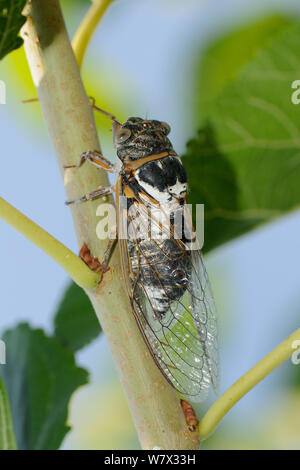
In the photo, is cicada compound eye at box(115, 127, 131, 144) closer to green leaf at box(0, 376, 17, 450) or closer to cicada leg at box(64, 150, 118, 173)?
cicada leg at box(64, 150, 118, 173)

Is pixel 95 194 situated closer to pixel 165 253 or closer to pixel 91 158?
pixel 91 158

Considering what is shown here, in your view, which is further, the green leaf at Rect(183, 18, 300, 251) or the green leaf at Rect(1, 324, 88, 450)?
the green leaf at Rect(1, 324, 88, 450)

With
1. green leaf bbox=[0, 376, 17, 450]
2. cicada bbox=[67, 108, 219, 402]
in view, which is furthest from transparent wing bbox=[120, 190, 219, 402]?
green leaf bbox=[0, 376, 17, 450]

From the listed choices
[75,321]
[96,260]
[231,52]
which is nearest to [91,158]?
[96,260]

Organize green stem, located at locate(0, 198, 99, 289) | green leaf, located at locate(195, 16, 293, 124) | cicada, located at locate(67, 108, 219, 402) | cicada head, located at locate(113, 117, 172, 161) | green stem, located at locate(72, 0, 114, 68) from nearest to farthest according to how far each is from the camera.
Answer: green stem, located at locate(0, 198, 99, 289), green stem, located at locate(72, 0, 114, 68), cicada, located at locate(67, 108, 219, 402), cicada head, located at locate(113, 117, 172, 161), green leaf, located at locate(195, 16, 293, 124)

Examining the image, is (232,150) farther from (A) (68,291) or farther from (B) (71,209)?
(A) (68,291)

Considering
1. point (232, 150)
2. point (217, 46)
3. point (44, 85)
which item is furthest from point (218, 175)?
point (217, 46)

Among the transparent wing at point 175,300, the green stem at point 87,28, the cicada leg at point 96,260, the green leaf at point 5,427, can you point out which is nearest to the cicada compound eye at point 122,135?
the transparent wing at point 175,300
